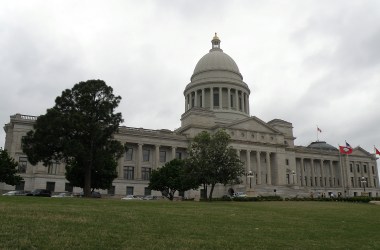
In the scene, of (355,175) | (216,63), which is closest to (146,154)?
(216,63)

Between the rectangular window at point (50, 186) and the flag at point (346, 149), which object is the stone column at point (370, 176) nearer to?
the flag at point (346, 149)

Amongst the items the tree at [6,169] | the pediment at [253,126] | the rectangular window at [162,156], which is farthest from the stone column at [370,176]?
the tree at [6,169]

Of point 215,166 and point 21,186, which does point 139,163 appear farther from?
point 215,166

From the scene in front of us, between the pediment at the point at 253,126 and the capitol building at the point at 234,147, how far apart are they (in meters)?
0.24

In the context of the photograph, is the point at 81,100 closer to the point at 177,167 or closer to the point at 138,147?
the point at 177,167

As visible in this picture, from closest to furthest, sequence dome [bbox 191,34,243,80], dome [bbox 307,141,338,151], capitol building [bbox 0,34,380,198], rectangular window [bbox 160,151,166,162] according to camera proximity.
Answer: capitol building [bbox 0,34,380,198] < rectangular window [bbox 160,151,166,162] < dome [bbox 191,34,243,80] < dome [bbox 307,141,338,151]

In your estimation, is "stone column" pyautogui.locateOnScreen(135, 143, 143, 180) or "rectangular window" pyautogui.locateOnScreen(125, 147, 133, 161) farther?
"rectangular window" pyautogui.locateOnScreen(125, 147, 133, 161)

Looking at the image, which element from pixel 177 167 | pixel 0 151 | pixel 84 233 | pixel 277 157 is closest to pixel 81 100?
pixel 0 151

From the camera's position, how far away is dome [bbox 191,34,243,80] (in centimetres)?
10112

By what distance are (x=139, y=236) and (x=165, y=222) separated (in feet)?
14.2

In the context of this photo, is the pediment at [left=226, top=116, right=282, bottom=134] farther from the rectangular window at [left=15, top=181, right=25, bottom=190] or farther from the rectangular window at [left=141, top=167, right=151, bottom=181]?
the rectangular window at [left=15, top=181, right=25, bottom=190]

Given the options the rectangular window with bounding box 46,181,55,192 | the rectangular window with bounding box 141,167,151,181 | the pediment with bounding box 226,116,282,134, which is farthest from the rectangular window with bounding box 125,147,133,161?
the pediment with bounding box 226,116,282,134

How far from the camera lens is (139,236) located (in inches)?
512

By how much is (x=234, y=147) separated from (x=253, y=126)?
8.01 meters
